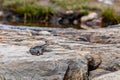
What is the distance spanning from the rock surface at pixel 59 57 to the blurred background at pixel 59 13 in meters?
4.03

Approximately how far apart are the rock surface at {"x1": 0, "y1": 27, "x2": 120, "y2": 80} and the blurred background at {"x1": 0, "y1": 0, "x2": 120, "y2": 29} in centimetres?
403

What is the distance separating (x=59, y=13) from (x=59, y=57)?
20.6 feet

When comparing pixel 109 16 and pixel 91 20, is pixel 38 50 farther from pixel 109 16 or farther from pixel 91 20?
pixel 91 20

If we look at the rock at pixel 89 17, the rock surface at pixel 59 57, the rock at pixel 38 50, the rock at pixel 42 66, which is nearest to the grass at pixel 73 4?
the rock at pixel 89 17

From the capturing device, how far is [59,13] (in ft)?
33.3

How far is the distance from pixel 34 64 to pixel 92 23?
595 cm

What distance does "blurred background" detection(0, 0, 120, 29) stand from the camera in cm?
958

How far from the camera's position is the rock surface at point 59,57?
3732 mm

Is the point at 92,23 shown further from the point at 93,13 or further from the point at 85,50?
the point at 85,50

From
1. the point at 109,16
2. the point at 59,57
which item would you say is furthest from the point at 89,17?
the point at 59,57

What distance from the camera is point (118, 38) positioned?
16.6ft

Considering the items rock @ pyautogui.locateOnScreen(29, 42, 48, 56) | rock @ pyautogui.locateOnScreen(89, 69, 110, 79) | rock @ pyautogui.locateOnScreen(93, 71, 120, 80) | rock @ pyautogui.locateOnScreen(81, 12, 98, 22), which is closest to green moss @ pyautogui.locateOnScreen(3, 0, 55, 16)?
rock @ pyautogui.locateOnScreen(81, 12, 98, 22)

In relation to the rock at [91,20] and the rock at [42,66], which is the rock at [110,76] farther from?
the rock at [91,20]

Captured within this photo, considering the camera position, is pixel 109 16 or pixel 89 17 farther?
pixel 89 17
